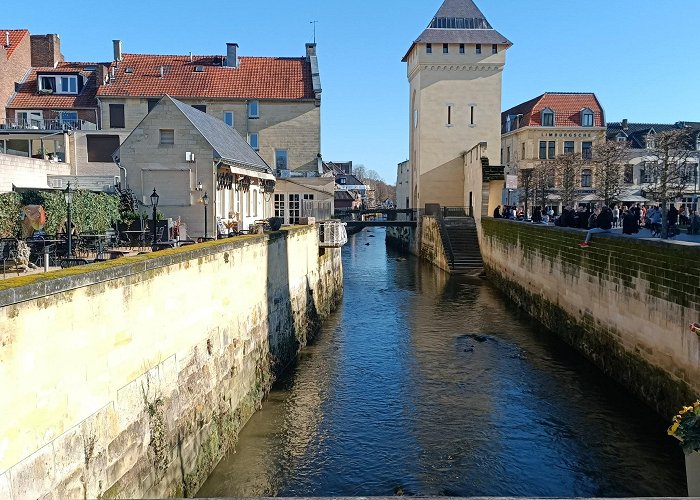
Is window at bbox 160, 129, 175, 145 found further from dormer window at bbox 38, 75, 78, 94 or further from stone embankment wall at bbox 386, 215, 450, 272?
dormer window at bbox 38, 75, 78, 94

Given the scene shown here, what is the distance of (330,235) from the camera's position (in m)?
25.8

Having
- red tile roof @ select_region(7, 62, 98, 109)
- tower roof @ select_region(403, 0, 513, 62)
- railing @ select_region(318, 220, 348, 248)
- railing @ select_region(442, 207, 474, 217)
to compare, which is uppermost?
tower roof @ select_region(403, 0, 513, 62)

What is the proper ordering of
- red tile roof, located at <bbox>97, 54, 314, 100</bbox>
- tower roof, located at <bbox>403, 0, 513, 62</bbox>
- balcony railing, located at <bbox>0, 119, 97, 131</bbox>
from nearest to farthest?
balcony railing, located at <bbox>0, 119, 97, 131</bbox>, red tile roof, located at <bbox>97, 54, 314, 100</bbox>, tower roof, located at <bbox>403, 0, 513, 62</bbox>

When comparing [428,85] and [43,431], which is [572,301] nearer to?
[43,431]

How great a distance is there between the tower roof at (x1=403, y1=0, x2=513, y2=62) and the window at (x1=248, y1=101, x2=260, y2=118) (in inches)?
564

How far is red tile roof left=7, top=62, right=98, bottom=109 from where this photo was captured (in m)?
40.1

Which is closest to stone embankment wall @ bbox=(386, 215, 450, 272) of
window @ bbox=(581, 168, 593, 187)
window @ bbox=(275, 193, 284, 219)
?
window @ bbox=(275, 193, 284, 219)

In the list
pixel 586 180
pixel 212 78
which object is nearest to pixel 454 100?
pixel 586 180

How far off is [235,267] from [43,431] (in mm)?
7065

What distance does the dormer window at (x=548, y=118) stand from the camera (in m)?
58.2

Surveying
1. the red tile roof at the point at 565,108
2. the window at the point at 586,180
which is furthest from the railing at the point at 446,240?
the red tile roof at the point at 565,108

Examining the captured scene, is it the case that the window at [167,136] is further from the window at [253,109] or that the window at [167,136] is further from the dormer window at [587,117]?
the dormer window at [587,117]

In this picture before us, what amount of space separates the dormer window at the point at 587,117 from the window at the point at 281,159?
98.4 feet

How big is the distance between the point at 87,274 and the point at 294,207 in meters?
30.2
